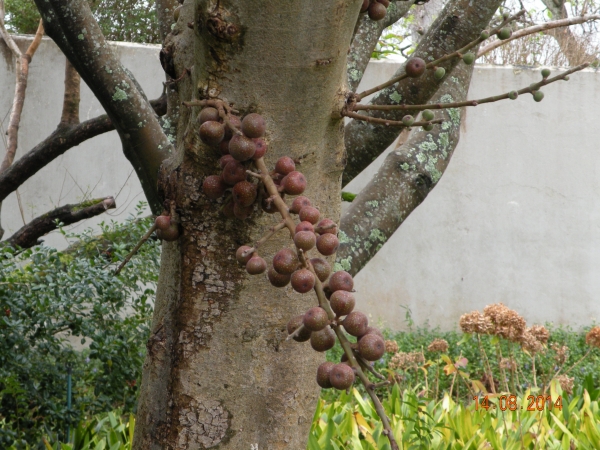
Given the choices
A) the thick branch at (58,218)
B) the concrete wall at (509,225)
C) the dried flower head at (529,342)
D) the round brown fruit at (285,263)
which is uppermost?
the concrete wall at (509,225)

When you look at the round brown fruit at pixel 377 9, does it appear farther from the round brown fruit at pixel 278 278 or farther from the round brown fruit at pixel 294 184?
the round brown fruit at pixel 278 278

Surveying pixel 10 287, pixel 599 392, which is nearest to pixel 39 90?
pixel 10 287

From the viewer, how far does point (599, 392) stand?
3.34 m

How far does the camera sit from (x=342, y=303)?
0.67 meters

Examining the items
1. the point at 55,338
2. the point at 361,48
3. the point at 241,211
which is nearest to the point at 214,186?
the point at 241,211

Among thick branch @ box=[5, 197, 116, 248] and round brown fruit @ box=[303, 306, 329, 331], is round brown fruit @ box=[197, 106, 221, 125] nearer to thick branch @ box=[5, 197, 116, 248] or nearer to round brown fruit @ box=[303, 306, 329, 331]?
round brown fruit @ box=[303, 306, 329, 331]

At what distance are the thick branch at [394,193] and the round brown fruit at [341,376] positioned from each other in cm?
105

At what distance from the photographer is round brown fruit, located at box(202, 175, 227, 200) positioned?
887 mm

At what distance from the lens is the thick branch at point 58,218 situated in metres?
2.80

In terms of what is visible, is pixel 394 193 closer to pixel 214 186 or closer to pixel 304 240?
pixel 214 186

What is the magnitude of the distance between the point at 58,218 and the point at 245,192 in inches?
96.8

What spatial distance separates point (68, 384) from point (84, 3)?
1.60 metres

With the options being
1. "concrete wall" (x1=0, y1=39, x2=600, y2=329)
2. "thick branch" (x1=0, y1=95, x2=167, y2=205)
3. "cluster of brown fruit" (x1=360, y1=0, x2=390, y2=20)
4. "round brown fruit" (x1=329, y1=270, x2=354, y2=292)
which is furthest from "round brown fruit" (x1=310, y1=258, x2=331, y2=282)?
"concrete wall" (x1=0, y1=39, x2=600, y2=329)

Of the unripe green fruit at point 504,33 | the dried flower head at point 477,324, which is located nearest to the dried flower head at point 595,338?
the dried flower head at point 477,324
